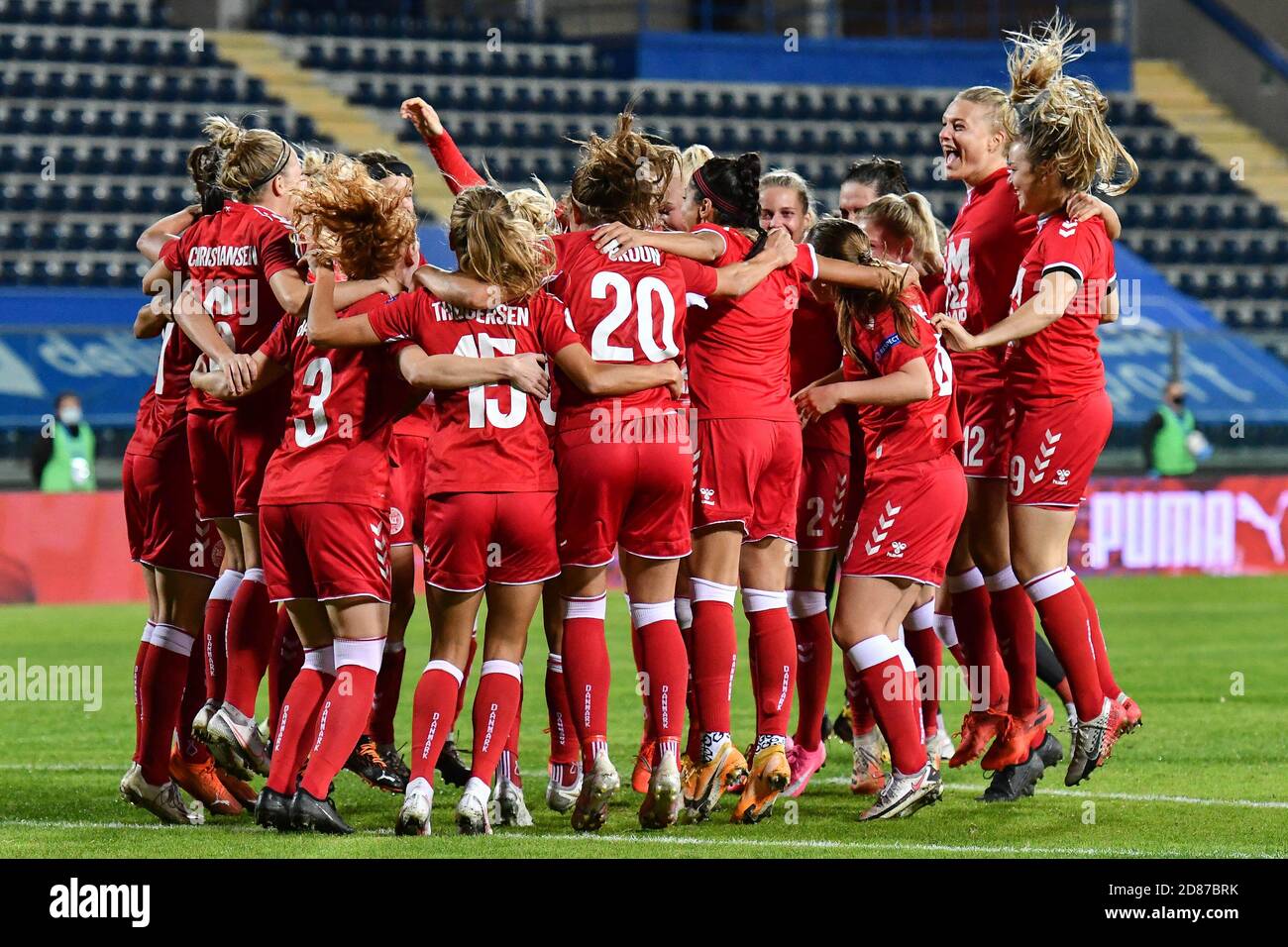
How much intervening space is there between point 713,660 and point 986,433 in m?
1.46

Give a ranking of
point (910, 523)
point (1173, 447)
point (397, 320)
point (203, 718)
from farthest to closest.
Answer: point (1173, 447)
point (203, 718)
point (910, 523)
point (397, 320)

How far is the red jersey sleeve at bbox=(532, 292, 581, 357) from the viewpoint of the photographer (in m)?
5.64

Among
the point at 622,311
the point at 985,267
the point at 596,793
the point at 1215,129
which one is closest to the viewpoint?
the point at 596,793

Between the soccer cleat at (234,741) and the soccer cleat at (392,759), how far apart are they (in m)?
0.62

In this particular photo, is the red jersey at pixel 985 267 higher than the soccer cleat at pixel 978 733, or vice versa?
the red jersey at pixel 985 267

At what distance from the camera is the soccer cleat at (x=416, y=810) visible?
546 cm

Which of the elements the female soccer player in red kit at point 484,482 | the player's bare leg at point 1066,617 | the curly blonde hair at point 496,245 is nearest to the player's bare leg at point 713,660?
the female soccer player in red kit at point 484,482

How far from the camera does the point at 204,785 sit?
6375mm

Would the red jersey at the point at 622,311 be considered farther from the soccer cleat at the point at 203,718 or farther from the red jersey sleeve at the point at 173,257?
the soccer cleat at the point at 203,718

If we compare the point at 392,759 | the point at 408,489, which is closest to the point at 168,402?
the point at 408,489

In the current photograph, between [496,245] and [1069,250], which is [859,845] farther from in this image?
[1069,250]

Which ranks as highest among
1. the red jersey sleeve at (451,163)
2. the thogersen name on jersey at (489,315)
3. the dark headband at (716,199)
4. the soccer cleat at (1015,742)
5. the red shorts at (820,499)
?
the red jersey sleeve at (451,163)

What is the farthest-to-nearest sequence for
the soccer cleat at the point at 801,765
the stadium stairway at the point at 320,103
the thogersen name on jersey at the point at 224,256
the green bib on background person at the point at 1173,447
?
the stadium stairway at the point at 320,103 < the green bib on background person at the point at 1173,447 < the soccer cleat at the point at 801,765 < the thogersen name on jersey at the point at 224,256

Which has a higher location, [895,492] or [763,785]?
[895,492]
